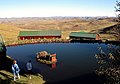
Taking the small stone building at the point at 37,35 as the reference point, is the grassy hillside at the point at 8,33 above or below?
below

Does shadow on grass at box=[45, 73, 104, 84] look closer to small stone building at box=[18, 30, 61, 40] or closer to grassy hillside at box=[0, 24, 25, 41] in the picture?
small stone building at box=[18, 30, 61, 40]

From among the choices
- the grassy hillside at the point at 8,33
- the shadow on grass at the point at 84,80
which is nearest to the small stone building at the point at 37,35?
the grassy hillside at the point at 8,33

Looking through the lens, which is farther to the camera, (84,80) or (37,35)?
(37,35)

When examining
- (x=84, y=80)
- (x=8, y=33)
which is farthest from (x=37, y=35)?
(x=84, y=80)

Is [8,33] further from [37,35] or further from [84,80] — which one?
[84,80]

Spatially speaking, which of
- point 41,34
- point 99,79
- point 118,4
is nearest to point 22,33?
point 41,34

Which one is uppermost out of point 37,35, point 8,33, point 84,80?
point 84,80

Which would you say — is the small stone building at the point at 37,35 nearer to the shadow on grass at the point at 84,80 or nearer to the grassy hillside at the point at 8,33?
the grassy hillside at the point at 8,33

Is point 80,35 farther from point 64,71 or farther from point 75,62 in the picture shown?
point 64,71

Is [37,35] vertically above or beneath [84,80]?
beneath

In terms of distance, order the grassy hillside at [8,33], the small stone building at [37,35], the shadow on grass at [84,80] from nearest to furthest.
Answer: the shadow on grass at [84,80] → the small stone building at [37,35] → the grassy hillside at [8,33]

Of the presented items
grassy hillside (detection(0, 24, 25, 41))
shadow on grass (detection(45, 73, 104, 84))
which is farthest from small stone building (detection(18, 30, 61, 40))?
shadow on grass (detection(45, 73, 104, 84))

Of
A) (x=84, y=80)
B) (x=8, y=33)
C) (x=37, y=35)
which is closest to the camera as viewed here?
(x=84, y=80)
